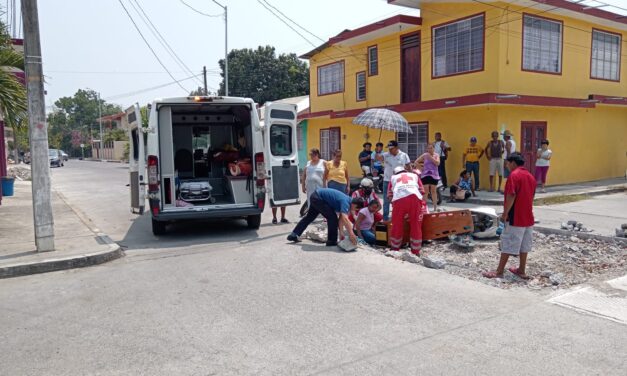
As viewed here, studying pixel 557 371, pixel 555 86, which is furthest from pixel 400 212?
pixel 555 86

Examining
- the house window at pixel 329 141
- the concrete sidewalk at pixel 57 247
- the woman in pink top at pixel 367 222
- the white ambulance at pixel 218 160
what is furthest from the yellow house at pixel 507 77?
the concrete sidewalk at pixel 57 247

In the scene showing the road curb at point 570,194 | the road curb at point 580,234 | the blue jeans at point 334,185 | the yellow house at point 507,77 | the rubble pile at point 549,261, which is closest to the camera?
the rubble pile at point 549,261

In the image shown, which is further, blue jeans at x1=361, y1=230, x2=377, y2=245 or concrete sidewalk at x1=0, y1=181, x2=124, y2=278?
blue jeans at x1=361, y1=230, x2=377, y2=245

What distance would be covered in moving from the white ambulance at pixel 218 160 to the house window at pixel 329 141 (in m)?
11.7

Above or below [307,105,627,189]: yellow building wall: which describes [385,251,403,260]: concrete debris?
below

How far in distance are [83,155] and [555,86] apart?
74.5m

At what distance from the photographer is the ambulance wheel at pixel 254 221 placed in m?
9.91

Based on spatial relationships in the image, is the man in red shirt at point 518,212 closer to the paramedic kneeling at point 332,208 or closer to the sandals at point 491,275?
the sandals at point 491,275

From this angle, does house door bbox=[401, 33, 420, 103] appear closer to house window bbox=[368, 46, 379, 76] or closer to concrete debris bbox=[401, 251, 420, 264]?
house window bbox=[368, 46, 379, 76]

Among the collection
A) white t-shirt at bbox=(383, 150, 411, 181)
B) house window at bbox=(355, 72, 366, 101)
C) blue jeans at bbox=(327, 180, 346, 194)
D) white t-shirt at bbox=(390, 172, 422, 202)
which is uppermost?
house window at bbox=(355, 72, 366, 101)

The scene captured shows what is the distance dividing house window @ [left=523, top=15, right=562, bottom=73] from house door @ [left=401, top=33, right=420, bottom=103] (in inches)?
143

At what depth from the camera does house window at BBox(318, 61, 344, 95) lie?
22.7 meters

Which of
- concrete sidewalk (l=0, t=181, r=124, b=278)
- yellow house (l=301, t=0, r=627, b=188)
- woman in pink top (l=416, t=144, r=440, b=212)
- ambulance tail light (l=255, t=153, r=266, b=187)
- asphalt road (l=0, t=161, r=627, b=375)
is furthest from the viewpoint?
yellow house (l=301, t=0, r=627, b=188)

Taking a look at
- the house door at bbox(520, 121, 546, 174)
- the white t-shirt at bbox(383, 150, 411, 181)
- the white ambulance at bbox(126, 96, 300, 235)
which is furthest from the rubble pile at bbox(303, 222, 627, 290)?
the house door at bbox(520, 121, 546, 174)
